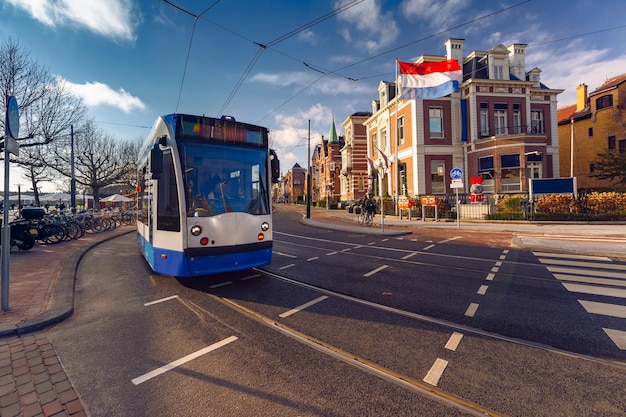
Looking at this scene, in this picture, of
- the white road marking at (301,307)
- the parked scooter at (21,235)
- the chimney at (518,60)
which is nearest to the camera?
the white road marking at (301,307)

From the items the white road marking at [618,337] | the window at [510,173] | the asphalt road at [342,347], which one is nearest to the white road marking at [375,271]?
the asphalt road at [342,347]

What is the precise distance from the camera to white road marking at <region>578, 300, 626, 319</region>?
4.48 m

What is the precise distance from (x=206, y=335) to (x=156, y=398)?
4.13 ft

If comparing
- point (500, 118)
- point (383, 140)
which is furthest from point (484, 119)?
point (383, 140)

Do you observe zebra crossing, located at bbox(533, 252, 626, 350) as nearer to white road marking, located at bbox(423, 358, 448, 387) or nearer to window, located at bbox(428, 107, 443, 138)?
white road marking, located at bbox(423, 358, 448, 387)

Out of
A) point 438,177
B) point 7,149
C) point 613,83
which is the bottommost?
point 7,149

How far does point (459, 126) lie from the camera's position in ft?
92.9

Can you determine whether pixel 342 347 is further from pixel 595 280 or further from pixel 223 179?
pixel 595 280

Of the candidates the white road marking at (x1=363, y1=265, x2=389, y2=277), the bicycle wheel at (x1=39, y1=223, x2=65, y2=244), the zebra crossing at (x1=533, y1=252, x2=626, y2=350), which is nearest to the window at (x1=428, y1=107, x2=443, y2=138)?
the zebra crossing at (x1=533, y1=252, x2=626, y2=350)

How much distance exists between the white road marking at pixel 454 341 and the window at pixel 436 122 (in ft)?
90.2

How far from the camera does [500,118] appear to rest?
2861 centimetres

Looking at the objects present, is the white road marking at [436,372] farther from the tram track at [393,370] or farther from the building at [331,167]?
the building at [331,167]

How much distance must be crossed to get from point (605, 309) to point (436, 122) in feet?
87.6

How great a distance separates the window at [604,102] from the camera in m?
32.3
